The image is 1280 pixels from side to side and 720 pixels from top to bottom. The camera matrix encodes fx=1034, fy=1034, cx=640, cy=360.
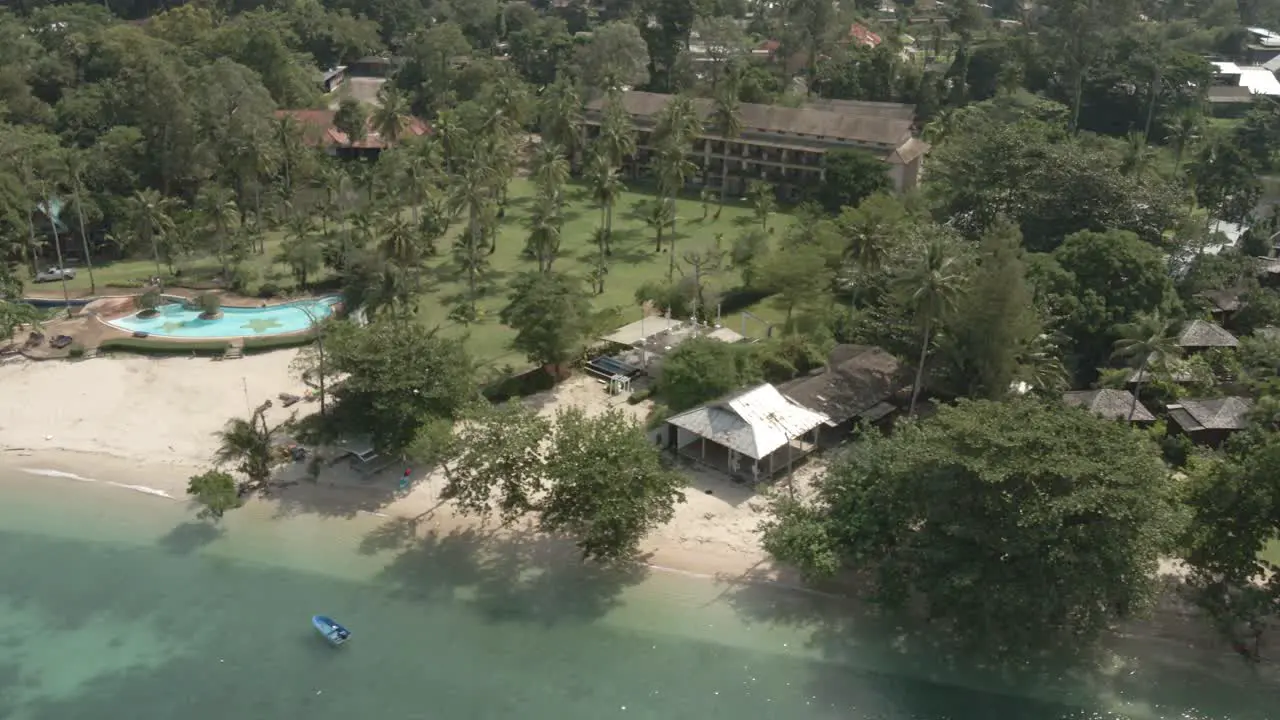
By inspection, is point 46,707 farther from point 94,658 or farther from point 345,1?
point 345,1

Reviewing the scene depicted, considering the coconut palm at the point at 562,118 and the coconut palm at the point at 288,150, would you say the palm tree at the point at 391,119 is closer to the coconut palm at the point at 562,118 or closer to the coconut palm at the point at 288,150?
the coconut palm at the point at 288,150

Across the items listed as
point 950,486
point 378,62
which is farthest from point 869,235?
point 378,62

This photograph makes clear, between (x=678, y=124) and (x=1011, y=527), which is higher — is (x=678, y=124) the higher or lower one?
the higher one

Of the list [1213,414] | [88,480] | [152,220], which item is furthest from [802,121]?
[88,480]

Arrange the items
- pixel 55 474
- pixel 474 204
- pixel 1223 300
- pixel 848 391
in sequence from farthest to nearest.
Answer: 1. pixel 474 204
2. pixel 1223 300
3. pixel 848 391
4. pixel 55 474

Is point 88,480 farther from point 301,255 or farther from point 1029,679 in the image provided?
Answer: point 1029,679

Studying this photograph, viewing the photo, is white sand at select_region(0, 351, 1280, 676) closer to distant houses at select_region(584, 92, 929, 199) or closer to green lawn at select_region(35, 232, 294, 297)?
green lawn at select_region(35, 232, 294, 297)

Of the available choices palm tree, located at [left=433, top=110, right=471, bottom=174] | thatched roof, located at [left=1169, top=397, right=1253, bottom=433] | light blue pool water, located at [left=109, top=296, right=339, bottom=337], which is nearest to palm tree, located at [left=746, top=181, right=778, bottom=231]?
palm tree, located at [left=433, top=110, right=471, bottom=174]
